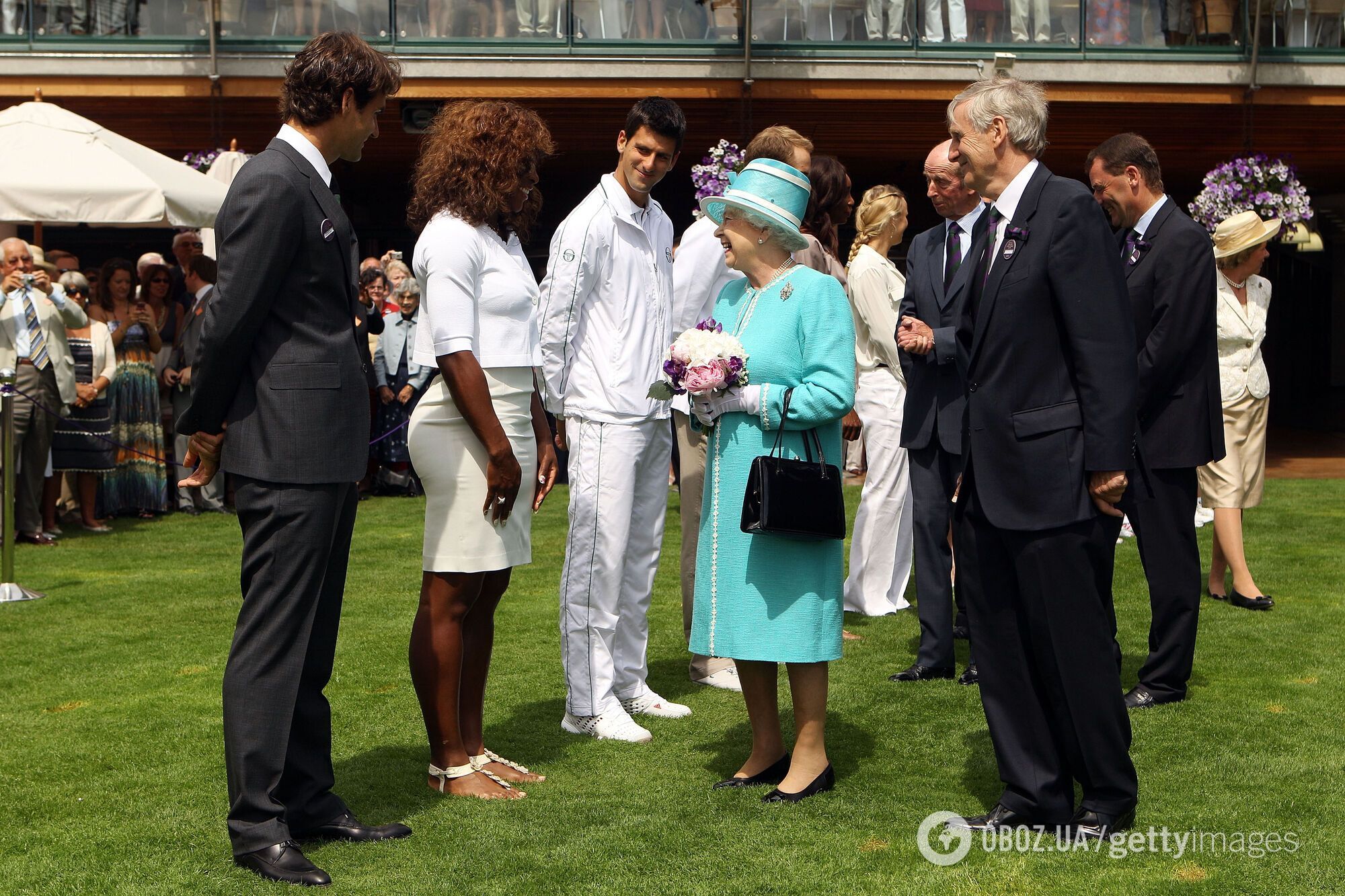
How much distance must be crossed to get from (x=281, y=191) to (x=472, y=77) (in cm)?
1319

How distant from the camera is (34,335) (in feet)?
33.7

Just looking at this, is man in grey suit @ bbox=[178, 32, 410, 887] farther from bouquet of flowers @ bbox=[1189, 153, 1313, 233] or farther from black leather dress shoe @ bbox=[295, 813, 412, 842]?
bouquet of flowers @ bbox=[1189, 153, 1313, 233]

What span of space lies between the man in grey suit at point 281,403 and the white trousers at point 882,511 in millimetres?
4054

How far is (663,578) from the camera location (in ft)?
29.6

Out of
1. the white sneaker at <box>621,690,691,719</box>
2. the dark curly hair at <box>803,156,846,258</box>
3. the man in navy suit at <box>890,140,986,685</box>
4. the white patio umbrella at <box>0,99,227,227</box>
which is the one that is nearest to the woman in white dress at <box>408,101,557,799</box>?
the white sneaker at <box>621,690,691,719</box>

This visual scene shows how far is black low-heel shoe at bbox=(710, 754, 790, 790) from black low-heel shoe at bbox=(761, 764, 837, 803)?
0.12 m

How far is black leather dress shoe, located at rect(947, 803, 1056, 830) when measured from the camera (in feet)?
13.6

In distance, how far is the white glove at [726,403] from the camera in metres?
4.46

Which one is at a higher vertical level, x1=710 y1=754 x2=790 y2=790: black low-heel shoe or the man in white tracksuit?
the man in white tracksuit

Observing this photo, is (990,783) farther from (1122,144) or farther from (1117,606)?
(1117,606)

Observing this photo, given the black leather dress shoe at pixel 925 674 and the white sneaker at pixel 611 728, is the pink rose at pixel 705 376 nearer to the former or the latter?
the white sneaker at pixel 611 728

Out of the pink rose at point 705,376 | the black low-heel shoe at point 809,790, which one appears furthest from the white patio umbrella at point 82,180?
the black low-heel shoe at point 809,790

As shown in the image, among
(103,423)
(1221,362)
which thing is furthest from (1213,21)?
(103,423)

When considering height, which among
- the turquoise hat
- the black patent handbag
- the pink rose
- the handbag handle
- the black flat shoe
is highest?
the turquoise hat
